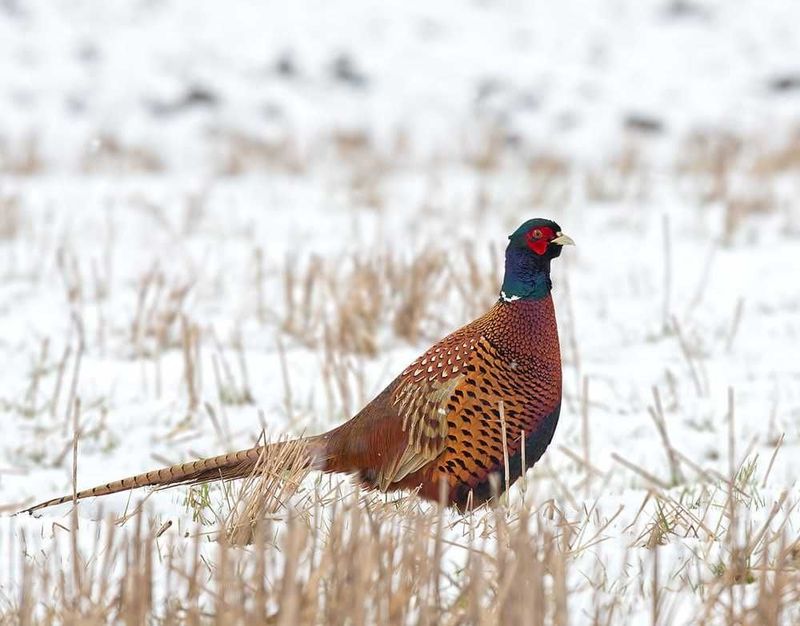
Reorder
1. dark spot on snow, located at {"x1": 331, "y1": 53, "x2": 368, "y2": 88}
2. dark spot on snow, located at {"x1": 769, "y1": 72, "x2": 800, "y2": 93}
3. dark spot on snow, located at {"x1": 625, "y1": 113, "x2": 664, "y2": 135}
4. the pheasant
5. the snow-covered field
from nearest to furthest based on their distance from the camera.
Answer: the pheasant
the snow-covered field
dark spot on snow, located at {"x1": 625, "y1": 113, "x2": 664, "y2": 135}
dark spot on snow, located at {"x1": 769, "y1": 72, "x2": 800, "y2": 93}
dark spot on snow, located at {"x1": 331, "y1": 53, "x2": 368, "y2": 88}

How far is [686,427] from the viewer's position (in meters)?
3.90

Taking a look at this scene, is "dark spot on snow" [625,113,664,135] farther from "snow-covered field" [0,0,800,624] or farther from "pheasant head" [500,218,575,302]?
"pheasant head" [500,218,575,302]

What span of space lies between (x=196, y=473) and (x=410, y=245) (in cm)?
415

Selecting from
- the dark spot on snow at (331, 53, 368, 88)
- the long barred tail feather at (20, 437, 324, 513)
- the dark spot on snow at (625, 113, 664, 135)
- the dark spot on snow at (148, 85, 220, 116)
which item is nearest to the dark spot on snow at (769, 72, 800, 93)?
the dark spot on snow at (625, 113, 664, 135)

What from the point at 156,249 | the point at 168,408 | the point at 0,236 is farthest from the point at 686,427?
the point at 0,236

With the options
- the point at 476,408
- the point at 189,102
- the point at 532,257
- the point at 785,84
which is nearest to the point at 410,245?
the point at 532,257

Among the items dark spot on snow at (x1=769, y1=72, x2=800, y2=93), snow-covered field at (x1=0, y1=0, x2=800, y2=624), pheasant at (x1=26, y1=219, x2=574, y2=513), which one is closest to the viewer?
pheasant at (x1=26, y1=219, x2=574, y2=513)

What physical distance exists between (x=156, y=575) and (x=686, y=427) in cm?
235

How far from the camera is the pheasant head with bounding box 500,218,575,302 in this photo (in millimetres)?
2582

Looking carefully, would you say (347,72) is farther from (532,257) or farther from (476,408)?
(476,408)

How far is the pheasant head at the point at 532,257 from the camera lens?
8.47ft

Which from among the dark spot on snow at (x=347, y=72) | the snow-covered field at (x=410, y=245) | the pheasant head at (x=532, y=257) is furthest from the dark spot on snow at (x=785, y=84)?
the pheasant head at (x=532, y=257)

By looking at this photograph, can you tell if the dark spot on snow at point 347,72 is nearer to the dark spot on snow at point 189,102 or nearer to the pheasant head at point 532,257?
the dark spot on snow at point 189,102

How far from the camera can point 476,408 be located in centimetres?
253
